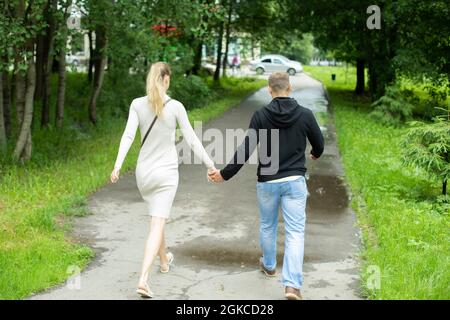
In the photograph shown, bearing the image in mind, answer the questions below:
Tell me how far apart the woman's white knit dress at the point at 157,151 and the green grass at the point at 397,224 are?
1978mm

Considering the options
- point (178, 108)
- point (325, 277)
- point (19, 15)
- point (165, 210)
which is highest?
point (19, 15)

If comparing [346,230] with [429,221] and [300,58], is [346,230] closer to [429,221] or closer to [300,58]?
[429,221]

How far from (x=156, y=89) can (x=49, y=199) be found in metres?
3.94

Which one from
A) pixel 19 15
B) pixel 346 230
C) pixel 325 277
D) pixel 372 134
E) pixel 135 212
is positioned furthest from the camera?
pixel 372 134

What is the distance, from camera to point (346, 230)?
7961 millimetres

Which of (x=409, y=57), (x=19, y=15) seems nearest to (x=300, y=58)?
(x=409, y=57)

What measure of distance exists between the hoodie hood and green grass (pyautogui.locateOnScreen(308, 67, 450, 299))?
1.63 m

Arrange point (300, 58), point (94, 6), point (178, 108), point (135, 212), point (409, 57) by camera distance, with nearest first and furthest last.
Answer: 1. point (178, 108)
2. point (135, 212)
3. point (94, 6)
4. point (409, 57)
5. point (300, 58)

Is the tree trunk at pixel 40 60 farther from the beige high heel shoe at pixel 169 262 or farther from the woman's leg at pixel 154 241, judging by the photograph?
the woman's leg at pixel 154 241

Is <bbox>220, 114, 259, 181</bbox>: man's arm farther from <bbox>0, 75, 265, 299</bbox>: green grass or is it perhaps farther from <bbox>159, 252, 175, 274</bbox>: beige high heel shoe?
<bbox>0, 75, 265, 299</bbox>: green grass

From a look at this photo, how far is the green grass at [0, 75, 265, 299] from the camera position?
6023 millimetres

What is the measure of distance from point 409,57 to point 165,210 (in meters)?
17.3

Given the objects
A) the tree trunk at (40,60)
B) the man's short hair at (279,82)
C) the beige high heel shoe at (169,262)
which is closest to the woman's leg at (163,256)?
the beige high heel shoe at (169,262)

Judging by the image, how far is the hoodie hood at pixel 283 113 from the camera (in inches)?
221
